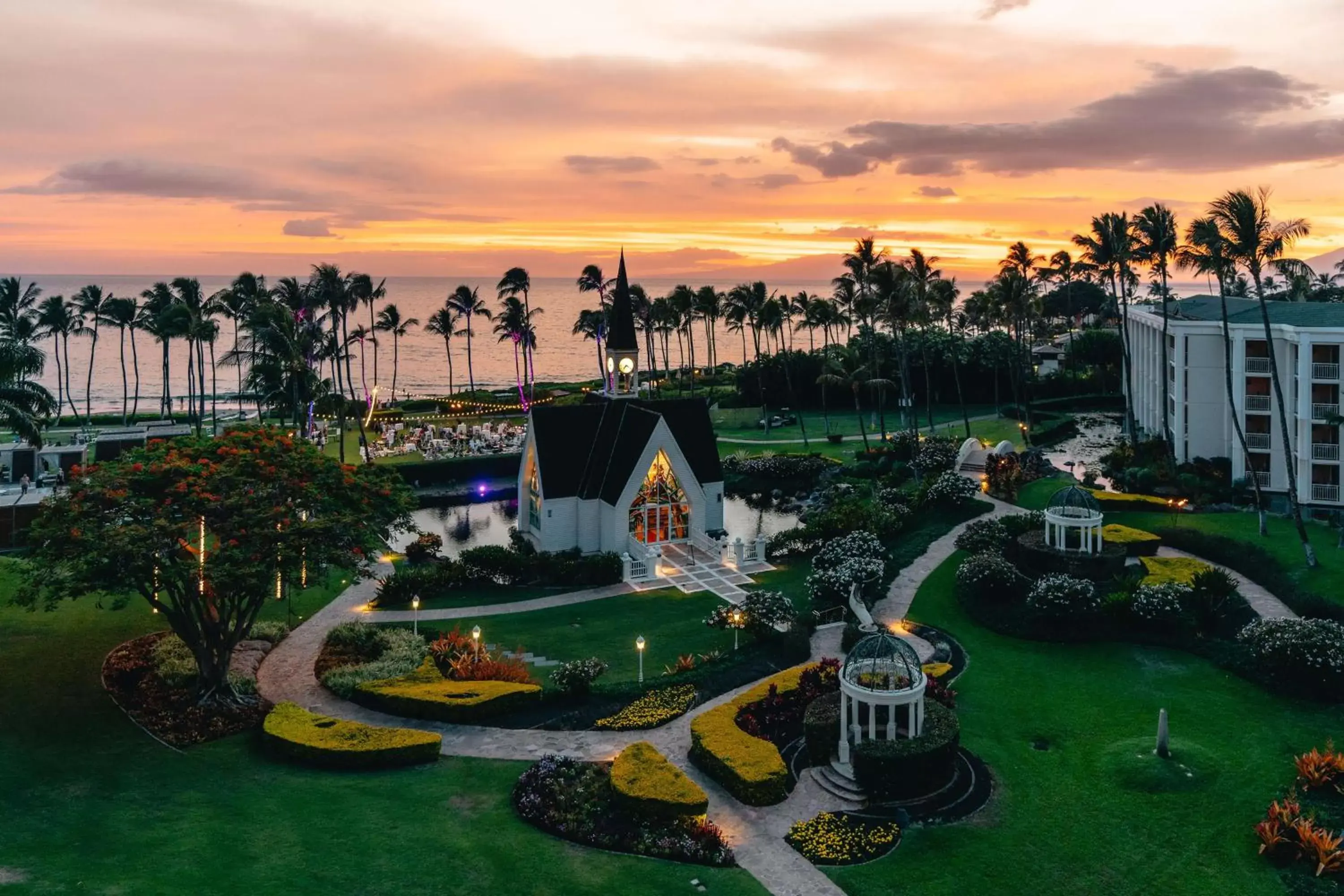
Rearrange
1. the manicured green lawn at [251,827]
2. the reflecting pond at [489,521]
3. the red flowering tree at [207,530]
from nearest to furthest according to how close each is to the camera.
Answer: the manicured green lawn at [251,827], the red flowering tree at [207,530], the reflecting pond at [489,521]

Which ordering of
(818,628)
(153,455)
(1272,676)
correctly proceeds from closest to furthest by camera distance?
(1272,676)
(153,455)
(818,628)

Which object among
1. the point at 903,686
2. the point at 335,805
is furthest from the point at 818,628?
the point at 335,805

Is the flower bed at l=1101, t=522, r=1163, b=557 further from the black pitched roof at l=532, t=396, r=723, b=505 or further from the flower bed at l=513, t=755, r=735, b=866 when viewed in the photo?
the flower bed at l=513, t=755, r=735, b=866

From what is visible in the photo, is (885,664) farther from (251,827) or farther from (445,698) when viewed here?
(251,827)

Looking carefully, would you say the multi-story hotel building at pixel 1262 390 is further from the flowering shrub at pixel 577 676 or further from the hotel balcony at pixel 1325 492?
the flowering shrub at pixel 577 676

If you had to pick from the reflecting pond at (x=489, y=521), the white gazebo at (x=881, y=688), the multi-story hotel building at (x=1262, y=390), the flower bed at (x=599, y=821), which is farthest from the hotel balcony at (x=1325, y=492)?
the flower bed at (x=599, y=821)

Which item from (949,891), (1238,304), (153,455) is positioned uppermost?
(1238,304)

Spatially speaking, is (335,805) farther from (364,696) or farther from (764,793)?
(764,793)
